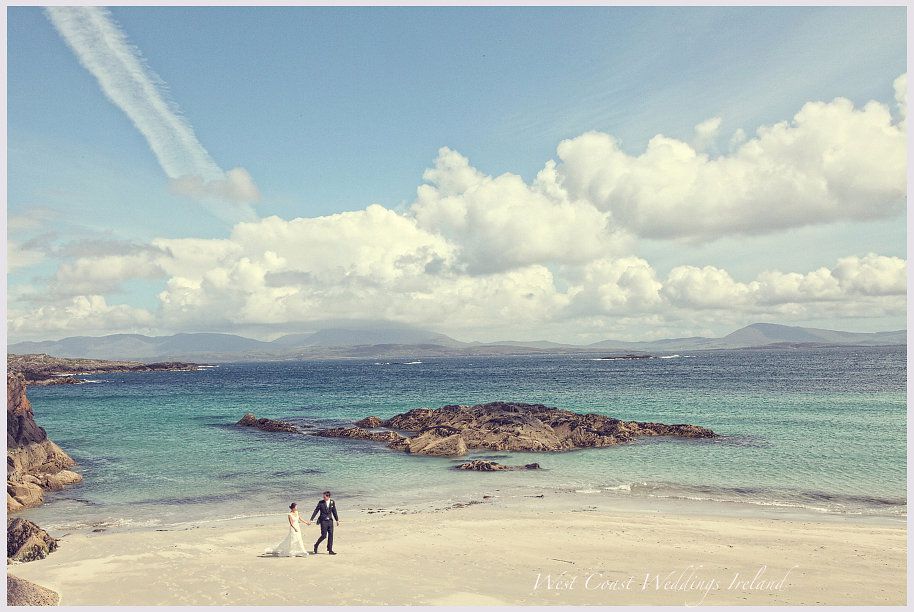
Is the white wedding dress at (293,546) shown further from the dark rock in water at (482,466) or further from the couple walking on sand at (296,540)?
the dark rock in water at (482,466)

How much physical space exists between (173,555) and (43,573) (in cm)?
339

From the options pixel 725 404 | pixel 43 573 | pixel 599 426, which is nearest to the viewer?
pixel 43 573

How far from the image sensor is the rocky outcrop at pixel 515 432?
39.8 meters

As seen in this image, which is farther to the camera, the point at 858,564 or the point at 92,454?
the point at 92,454

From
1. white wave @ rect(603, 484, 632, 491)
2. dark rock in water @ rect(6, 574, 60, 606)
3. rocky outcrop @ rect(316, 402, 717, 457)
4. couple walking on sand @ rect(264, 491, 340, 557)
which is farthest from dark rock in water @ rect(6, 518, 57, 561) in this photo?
white wave @ rect(603, 484, 632, 491)

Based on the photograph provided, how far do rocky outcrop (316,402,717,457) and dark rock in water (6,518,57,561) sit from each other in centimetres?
2367

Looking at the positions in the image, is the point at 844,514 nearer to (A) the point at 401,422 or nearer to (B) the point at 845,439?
(B) the point at 845,439

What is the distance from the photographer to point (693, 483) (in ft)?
95.8

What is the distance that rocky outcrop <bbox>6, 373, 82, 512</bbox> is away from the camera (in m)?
26.4

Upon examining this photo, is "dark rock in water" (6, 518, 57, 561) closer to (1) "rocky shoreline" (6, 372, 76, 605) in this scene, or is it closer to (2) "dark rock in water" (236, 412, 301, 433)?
(1) "rocky shoreline" (6, 372, 76, 605)

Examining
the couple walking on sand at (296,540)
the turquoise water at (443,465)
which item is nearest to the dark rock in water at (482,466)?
the turquoise water at (443,465)

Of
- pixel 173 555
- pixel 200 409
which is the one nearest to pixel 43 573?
pixel 173 555

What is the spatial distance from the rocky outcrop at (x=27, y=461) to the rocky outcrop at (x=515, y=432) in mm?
19796

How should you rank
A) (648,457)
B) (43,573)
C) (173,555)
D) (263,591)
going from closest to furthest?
(263,591), (43,573), (173,555), (648,457)
